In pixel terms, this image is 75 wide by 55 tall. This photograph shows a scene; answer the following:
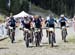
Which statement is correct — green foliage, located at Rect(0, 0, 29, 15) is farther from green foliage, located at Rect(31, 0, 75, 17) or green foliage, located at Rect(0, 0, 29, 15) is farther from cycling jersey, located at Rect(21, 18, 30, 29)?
cycling jersey, located at Rect(21, 18, 30, 29)

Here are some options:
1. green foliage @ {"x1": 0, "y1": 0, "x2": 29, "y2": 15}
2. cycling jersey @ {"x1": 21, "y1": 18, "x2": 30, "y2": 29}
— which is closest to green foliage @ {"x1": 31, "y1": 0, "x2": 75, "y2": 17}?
green foliage @ {"x1": 0, "y1": 0, "x2": 29, "y2": 15}

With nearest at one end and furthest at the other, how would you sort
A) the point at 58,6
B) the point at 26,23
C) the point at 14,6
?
1. the point at 26,23
2. the point at 14,6
3. the point at 58,6

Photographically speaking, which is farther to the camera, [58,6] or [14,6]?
[58,6]

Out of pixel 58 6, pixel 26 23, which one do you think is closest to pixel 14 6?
pixel 58 6

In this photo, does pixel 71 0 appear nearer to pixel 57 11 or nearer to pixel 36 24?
pixel 57 11

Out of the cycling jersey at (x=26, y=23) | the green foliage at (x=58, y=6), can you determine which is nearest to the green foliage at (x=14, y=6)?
the green foliage at (x=58, y=6)

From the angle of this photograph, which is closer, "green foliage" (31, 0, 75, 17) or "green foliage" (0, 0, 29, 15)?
"green foliage" (0, 0, 29, 15)

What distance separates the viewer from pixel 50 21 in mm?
24094

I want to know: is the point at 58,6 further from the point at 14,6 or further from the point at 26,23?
the point at 26,23

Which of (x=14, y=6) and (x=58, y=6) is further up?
(x=14, y=6)

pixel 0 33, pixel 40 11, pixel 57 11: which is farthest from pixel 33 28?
pixel 57 11

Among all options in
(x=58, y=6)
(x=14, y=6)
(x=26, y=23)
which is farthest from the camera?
(x=58, y=6)

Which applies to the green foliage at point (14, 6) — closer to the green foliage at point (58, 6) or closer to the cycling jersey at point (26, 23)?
the green foliage at point (58, 6)

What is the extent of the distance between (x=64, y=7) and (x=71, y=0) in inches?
236
